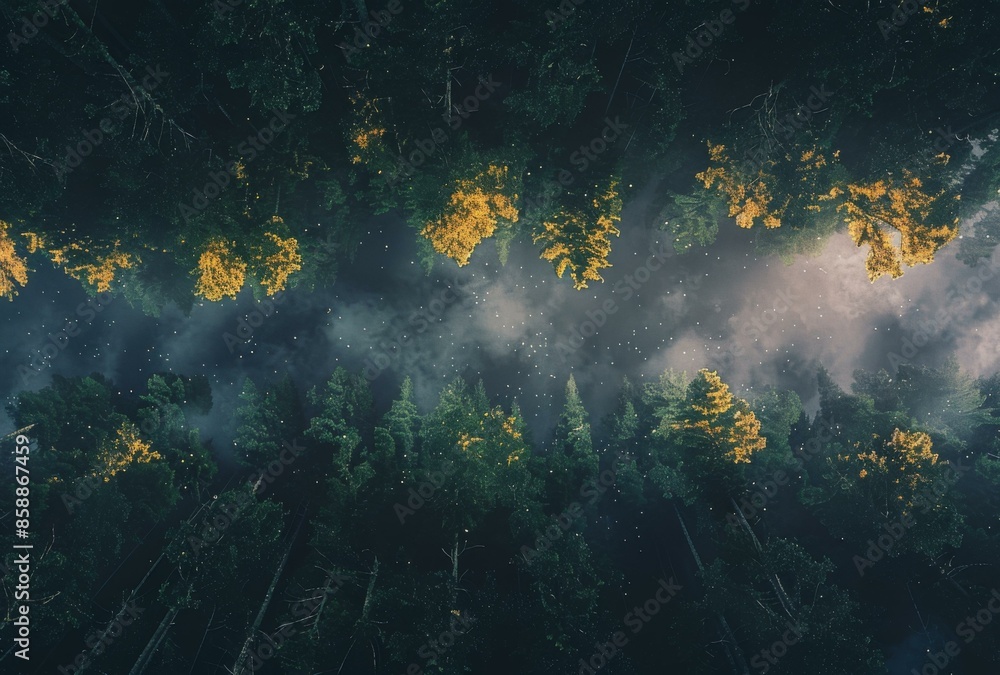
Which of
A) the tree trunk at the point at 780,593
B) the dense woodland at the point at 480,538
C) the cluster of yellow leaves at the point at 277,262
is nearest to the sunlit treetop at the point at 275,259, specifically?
the cluster of yellow leaves at the point at 277,262

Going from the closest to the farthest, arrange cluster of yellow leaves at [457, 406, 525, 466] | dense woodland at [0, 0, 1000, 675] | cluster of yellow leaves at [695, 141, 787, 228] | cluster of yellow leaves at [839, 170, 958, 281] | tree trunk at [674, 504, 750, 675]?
dense woodland at [0, 0, 1000, 675] → cluster of yellow leaves at [839, 170, 958, 281] → tree trunk at [674, 504, 750, 675] → cluster of yellow leaves at [457, 406, 525, 466] → cluster of yellow leaves at [695, 141, 787, 228]

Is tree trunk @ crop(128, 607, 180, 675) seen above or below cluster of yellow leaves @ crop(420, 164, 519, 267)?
below

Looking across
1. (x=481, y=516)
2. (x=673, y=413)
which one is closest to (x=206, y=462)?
(x=481, y=516)

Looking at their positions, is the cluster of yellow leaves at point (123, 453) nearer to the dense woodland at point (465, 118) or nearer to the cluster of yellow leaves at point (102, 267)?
the cluster of yellow leaves at point (102, 267)

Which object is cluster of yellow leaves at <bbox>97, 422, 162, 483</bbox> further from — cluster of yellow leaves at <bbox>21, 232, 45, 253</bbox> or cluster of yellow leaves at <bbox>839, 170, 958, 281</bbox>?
cluster of yellow leaves at <bbox>839, 170, 958, 281</bbox>

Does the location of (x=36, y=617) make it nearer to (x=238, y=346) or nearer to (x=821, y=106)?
(x=238, y=346)

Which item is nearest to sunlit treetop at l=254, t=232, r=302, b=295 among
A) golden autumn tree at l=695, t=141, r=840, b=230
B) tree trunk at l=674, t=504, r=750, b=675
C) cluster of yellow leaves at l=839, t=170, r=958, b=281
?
golden autumn tree at l=695, t=141, r=840, b=230
